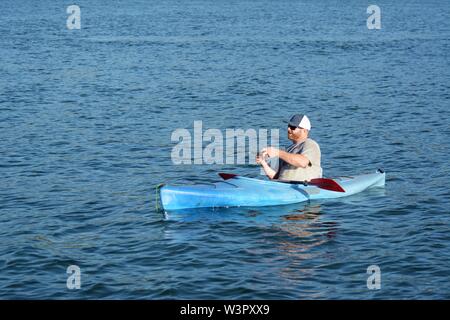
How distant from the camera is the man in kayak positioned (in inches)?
583

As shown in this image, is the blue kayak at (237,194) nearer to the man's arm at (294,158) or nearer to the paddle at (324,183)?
the paddle at (324,183)

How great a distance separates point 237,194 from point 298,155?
1.45 m

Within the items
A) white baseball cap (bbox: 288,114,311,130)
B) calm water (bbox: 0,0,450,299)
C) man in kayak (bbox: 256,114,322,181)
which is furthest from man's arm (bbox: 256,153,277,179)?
white baseball cap (bbox: 288,114,311,130)

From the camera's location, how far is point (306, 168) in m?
15.3

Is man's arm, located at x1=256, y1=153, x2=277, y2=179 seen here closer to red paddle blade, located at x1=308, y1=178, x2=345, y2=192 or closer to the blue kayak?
the blue kayak

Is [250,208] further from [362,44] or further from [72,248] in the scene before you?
[362,44]

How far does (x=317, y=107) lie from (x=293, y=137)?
41.8 ft

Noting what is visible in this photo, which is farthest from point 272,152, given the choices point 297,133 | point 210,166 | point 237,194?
point 210,166

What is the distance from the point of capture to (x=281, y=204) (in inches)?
613

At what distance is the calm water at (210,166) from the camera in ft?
40.9

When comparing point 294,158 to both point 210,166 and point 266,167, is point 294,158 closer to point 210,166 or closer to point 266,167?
point 266,167

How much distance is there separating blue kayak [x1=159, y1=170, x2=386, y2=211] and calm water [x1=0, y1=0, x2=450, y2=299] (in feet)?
0.68
